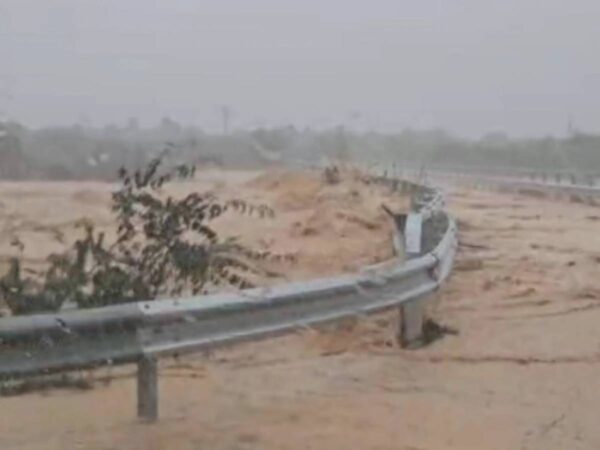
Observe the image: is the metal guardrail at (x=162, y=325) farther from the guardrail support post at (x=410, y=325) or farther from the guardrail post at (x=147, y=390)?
the guardrail support post at (x=410, y=325)

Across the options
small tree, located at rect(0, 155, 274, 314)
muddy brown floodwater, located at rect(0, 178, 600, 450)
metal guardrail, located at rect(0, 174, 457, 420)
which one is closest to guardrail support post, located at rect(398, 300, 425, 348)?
muddy brown floodwater, located at rect(0, 178, 600, 450)

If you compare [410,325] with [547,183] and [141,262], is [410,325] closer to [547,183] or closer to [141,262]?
[141,262]

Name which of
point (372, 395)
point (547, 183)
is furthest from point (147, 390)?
point (547, 183)

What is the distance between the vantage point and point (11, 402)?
24.9ft

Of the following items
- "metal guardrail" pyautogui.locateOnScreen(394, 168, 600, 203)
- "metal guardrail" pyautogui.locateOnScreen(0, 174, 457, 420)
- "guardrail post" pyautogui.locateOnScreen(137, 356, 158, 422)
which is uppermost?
"metal guardrail" pyautogui.locateOnScreen(0, 174, 457, 420)

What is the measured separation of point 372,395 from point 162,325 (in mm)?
1833

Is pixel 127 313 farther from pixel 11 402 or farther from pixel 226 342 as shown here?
pixel 11 402

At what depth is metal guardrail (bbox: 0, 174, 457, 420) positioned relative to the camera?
20.0 ft

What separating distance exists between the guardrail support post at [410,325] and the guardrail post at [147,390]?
354cm

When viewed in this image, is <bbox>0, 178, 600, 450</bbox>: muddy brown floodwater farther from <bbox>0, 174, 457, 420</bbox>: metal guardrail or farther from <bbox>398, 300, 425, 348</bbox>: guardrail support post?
<bbox>0, 174, 457, 420</bbox>: metal guardrail

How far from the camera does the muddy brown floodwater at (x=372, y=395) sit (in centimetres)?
677

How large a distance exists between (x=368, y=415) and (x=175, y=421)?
1158mm

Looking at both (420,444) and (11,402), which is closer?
(420,444)

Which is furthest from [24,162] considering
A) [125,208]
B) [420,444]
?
[420,444]
